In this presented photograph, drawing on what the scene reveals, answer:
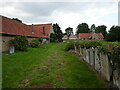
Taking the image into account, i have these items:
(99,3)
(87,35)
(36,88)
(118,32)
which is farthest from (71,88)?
(87,35)

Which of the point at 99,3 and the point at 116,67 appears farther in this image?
the point at 99,3

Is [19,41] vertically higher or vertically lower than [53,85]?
higher

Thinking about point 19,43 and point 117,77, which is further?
point 19,43

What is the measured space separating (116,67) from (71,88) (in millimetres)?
1562

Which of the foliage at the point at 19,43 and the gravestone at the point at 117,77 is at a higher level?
the foliage at the point at 19,43

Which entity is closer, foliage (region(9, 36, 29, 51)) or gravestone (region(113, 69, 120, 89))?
gravestone (region(113, 69, 120, 89))

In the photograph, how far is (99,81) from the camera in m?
3.15

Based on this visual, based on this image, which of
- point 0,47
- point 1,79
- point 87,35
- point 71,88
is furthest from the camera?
point 87,35

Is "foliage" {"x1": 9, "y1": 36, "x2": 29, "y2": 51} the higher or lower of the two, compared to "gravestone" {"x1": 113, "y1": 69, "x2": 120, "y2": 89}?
higher

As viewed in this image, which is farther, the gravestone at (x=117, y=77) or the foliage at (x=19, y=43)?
the foliage at (x=19, y=43)

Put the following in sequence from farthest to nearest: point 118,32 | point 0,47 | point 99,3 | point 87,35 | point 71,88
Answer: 1. point 87,35
2. point 118,32
3. point 0,47
4. point 99,3
5. point 71,88

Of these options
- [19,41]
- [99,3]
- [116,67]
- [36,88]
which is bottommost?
[36,88]

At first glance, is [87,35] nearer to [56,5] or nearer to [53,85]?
[56,5]

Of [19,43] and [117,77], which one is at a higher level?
[19,43]
